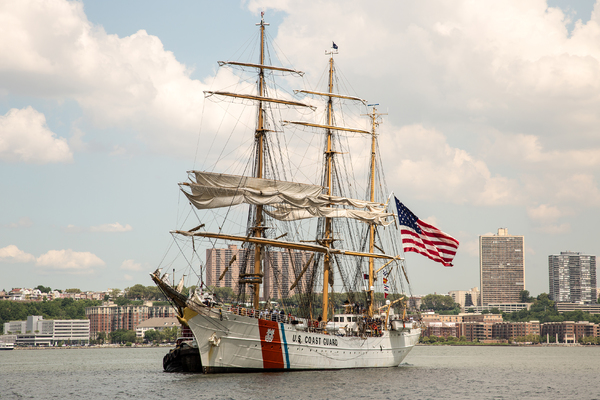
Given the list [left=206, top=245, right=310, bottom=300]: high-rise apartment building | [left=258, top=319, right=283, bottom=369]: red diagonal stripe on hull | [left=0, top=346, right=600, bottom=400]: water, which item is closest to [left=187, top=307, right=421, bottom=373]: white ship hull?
[left=258, top=319, right=283, bottom=369]: red diagonal stripe on hull

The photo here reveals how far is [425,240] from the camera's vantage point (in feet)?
230

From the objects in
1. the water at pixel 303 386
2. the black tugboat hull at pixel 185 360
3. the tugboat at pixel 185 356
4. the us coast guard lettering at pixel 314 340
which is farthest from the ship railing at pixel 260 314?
the black tugboat hull at pixel 185 360

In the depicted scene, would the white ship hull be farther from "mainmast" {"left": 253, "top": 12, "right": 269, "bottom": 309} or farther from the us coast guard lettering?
"mainmast" {"left": 253, "top": 12, "right": 269, "bottom": 309}

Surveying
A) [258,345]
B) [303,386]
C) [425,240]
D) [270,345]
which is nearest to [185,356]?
[258,345]

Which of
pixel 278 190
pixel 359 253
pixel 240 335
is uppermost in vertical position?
pixel 278 190

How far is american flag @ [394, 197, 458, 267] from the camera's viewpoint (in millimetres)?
68750

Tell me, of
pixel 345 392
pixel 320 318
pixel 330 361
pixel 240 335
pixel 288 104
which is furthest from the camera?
pixel 320 318

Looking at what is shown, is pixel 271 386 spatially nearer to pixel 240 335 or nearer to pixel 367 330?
pixel 240 335

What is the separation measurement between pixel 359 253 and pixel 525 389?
23.9m

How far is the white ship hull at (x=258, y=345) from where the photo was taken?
5831cm

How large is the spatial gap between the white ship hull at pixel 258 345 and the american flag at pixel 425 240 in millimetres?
11305

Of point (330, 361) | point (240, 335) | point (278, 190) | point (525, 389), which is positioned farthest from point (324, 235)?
point (525, 389)

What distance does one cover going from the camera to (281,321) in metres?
62.8

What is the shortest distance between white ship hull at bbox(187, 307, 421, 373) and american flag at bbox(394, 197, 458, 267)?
1130cm
